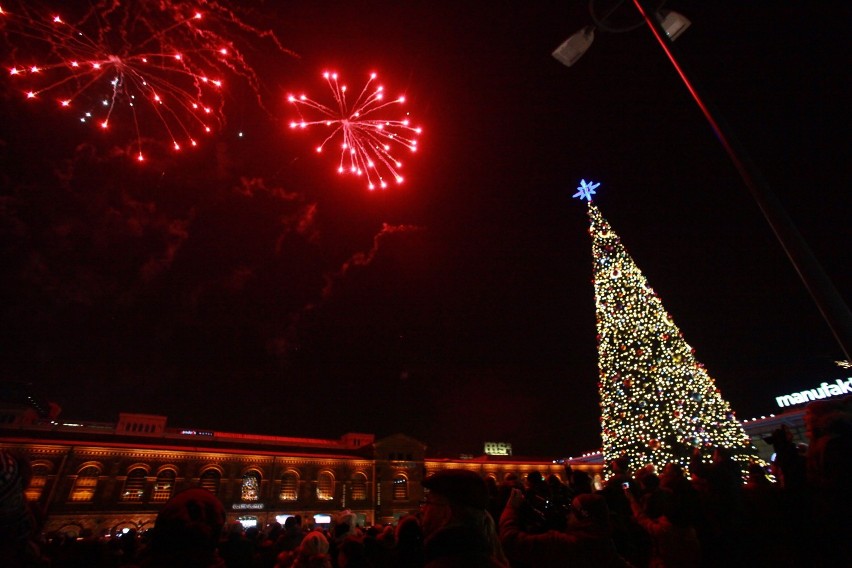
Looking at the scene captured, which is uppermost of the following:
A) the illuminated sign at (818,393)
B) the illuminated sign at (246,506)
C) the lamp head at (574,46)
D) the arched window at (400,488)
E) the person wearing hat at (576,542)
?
the illuminated sign at (818,393)

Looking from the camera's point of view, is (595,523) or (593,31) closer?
(595,523)

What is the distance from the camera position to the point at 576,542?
9.06 feet

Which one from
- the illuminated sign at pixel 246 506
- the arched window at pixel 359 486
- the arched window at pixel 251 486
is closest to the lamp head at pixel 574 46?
the illuminated sign at pixel 246 506

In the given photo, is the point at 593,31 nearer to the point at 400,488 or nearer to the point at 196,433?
the point at 400,488

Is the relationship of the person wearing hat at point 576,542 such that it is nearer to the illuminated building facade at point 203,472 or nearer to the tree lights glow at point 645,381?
the tree lights glow at point 645,381

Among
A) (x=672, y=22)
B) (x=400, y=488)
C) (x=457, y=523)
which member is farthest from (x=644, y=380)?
(x=400, y=488)

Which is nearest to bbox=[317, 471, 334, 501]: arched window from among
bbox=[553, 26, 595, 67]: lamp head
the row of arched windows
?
the row of arched windows

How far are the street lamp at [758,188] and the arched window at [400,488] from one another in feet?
140

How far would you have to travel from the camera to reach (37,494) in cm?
2753

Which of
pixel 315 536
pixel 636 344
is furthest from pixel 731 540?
pixel 636 344

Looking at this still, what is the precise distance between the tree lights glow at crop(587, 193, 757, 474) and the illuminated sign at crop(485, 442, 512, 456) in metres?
50.0

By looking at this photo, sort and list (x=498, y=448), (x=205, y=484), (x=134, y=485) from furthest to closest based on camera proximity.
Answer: (x=498, y=448)
(x=205, y=484)
(x=134, y=485)

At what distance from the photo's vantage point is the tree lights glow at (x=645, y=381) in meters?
15.2

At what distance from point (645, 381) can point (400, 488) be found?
3238 cm
